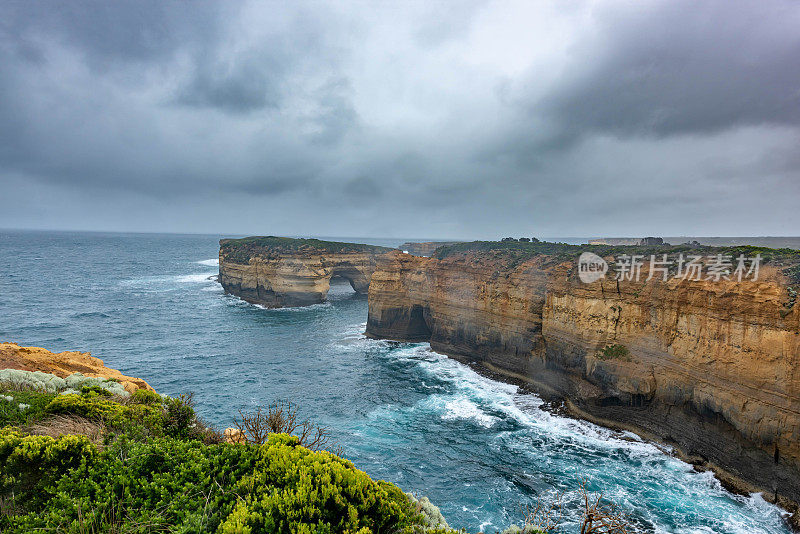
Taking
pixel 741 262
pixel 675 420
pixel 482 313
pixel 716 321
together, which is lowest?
pixel 675 420

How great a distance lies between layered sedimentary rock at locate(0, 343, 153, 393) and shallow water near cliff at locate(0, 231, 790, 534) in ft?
17.5

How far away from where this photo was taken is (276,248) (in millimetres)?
64812

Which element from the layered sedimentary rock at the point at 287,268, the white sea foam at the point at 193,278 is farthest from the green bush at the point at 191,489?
the white sea foam at the point at 193,278

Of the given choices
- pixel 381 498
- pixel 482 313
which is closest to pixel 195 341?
pixel 482 313

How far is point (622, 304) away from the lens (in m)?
→ 25.0

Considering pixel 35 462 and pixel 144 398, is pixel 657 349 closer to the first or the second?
pixel 144 398

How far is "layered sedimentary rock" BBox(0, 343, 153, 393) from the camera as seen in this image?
64.5 ft

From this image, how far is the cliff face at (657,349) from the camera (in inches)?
706

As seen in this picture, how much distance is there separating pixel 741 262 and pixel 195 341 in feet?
154

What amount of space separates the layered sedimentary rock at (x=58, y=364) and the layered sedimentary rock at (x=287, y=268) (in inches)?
1450

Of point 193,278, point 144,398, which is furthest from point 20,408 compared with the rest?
point 193,278

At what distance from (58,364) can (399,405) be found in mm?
21140

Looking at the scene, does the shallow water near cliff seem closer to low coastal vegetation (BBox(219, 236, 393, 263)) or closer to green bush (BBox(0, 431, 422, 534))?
green bush (BBox(0, 431, 422, 534))

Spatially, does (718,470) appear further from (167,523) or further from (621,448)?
(167,523)
